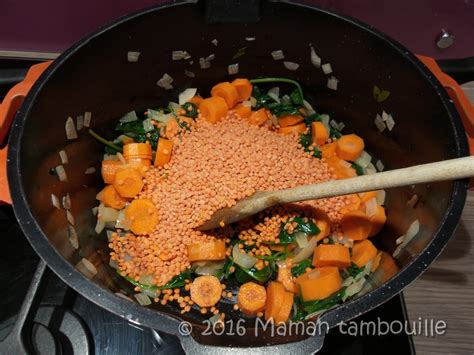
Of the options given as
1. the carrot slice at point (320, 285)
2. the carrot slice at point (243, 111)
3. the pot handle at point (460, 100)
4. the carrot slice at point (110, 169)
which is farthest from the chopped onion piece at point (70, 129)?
the pot handle at point (460, 100)

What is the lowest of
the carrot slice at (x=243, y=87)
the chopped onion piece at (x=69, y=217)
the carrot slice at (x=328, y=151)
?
the chopped onion piece at (x=69, y=217)

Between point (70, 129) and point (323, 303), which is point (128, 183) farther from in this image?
point (323, 303)

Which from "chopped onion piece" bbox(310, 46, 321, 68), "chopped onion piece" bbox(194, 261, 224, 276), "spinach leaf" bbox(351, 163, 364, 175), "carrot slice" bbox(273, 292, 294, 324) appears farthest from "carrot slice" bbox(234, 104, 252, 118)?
"carrot slice" bbox(273, 292, 294, 324)

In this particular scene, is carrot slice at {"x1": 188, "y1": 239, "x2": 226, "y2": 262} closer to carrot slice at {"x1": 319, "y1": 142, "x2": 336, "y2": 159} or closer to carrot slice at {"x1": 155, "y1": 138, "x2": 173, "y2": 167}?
carrot slice at {"x1": 155, "y1": 138, "x2": 173, "y2": 167}

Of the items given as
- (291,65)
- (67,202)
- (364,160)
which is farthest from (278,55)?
(67,202)

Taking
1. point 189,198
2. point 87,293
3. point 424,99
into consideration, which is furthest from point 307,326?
point 424,99

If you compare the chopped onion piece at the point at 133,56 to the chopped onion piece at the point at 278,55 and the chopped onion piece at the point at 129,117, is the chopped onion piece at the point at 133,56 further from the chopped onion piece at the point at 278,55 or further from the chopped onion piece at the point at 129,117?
the chopped onion piece at the point at 278,55
